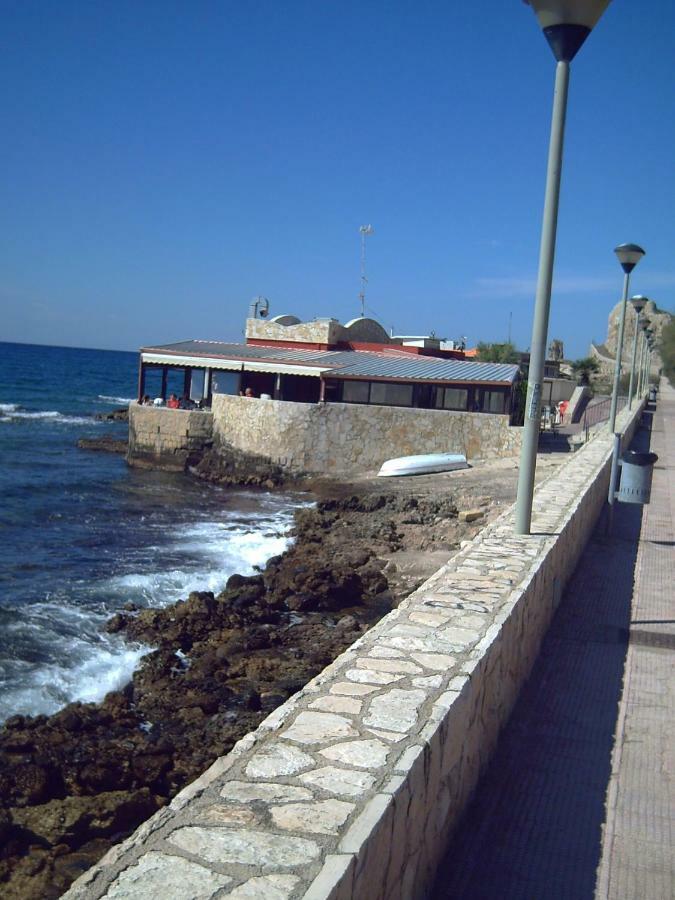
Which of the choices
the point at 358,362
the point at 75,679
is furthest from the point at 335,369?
the point at 75,679

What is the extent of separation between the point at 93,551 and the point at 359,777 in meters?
15.4

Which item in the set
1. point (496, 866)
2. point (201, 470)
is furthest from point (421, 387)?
point (496, 866)

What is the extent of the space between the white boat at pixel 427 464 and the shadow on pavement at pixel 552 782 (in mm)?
16807

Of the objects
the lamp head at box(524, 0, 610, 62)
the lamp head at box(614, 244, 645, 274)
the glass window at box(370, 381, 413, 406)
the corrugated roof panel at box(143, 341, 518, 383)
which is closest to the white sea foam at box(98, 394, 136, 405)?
the corrugated roof panel at box(143, 341, 518, 383)

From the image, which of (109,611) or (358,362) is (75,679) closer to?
(109,611)

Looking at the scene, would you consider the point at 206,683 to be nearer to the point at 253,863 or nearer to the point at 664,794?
the point at 664,794

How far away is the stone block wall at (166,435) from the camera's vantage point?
29.2 metres

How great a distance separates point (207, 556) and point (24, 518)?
6480 millimetres

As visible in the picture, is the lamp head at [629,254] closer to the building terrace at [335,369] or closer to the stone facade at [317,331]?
the building terrace at [335,369]

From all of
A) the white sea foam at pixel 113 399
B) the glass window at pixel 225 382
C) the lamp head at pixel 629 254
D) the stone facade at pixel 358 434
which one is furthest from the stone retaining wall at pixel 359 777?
the white sea foam at pixel 113 399

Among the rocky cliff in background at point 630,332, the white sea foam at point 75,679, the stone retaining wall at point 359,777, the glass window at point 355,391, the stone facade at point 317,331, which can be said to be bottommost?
the white sea foam at point 75,679

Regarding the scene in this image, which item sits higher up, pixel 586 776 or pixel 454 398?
pixel 454 398

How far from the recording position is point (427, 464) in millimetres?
24031

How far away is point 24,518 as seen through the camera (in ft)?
68.7
